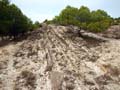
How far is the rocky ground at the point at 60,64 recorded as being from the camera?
29062 mm

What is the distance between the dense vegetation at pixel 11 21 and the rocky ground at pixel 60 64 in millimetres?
4127

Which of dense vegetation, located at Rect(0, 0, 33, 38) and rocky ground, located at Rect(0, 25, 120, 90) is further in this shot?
dense vegetation, located at Rect(0, 0, 33, 38)

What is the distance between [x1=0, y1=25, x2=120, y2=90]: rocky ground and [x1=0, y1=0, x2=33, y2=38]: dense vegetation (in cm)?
413

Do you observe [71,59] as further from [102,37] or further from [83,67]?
[102,37]

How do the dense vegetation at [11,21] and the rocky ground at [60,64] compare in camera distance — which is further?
the dense vegetation at [11,21]

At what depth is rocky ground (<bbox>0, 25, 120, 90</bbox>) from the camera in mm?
29062

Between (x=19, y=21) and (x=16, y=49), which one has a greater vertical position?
(x=19, y=21)

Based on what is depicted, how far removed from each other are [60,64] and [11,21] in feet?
50.0

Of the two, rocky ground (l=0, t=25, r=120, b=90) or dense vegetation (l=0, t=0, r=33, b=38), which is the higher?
dense vegetation (l=0, t=0, r=33, b=38)

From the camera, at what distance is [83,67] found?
1264 inches

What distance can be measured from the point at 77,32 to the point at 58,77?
609 inches

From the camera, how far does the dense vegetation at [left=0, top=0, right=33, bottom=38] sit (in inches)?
1775

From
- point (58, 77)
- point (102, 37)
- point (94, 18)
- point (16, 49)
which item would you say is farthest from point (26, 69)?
point (94, 18)

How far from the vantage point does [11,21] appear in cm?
4550
